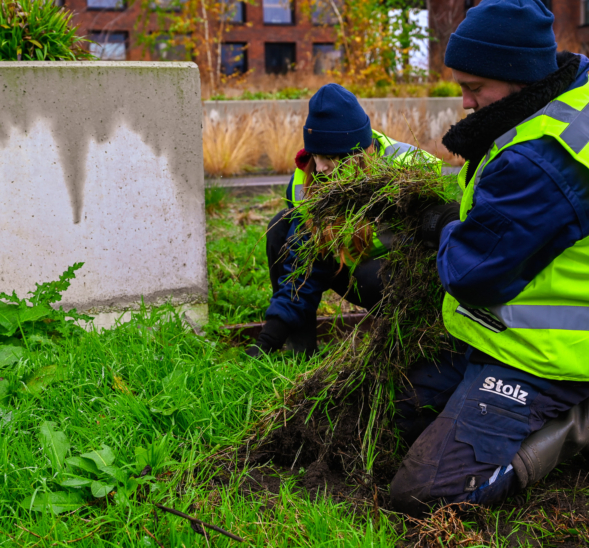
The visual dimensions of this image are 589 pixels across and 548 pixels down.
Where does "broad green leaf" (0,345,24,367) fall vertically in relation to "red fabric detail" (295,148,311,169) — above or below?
below

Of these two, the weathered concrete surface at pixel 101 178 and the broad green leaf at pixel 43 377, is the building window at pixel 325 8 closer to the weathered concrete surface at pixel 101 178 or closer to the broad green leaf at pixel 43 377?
the weathered concrete surface at pixel 101 178

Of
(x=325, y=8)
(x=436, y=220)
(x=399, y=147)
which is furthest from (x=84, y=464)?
(x=325, y=8)

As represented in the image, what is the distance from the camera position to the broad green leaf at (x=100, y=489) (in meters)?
1.91

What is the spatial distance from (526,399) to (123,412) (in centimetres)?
149

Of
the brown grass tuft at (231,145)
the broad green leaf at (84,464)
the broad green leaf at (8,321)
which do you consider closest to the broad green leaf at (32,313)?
the broad green leaf at (8,321)

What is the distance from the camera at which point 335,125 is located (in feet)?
9.02

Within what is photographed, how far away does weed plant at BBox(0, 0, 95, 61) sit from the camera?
10.8 feet

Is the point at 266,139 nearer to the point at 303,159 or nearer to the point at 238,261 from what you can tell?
the point at 238,261

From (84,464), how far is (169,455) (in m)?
0.29

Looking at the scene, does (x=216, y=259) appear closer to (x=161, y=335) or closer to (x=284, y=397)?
(x=161, y=335)

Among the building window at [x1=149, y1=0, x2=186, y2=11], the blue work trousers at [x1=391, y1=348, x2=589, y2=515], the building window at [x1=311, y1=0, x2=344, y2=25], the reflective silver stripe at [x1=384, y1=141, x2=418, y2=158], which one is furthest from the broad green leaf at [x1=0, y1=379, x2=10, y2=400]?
the building window at [x1=149, y1=0, x2=186, y2=11]

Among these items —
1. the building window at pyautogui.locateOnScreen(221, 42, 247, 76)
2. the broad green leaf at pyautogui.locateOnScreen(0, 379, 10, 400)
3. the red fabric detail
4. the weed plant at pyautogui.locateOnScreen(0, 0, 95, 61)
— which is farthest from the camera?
the building window at pyautogui.locateOnScreen(221, 42, 247, 76)

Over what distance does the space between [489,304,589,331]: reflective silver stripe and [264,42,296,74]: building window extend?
26.2 m

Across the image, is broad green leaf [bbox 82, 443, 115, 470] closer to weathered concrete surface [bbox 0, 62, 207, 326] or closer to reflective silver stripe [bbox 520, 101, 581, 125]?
weathered concrete surface [bbox 0, 62, 207, 326]
